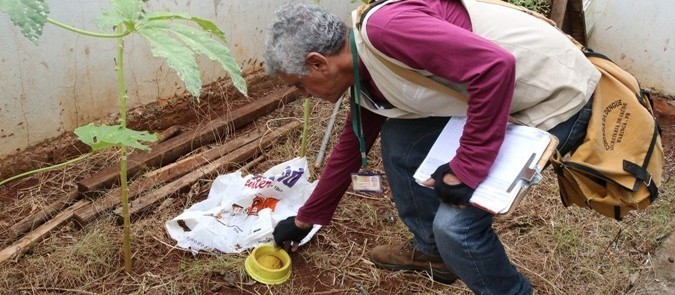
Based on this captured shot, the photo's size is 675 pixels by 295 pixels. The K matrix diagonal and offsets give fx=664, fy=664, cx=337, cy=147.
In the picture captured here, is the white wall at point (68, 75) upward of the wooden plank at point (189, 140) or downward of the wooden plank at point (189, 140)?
upward

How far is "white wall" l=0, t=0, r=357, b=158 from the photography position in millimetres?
2850

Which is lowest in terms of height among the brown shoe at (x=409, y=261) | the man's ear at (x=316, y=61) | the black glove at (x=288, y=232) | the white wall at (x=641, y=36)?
the white wall at (x=641, y=36)

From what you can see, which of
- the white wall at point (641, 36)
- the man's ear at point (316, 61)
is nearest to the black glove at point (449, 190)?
the man's ear at point (316, 61)

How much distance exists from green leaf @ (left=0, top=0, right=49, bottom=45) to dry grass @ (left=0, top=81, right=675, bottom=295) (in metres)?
1.25

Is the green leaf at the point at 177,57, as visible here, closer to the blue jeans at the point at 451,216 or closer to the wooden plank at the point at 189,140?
the blue jeans at the point at 451,216

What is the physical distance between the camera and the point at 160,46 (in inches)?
69.6

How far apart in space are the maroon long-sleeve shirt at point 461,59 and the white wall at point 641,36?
3.27 metres

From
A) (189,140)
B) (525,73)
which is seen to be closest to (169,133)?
(189,140)

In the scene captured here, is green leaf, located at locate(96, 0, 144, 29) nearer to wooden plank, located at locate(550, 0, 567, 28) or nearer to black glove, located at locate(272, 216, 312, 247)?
black glove, located at locate(272, 216, 312, 247)

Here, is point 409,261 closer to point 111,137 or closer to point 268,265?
point 268,265

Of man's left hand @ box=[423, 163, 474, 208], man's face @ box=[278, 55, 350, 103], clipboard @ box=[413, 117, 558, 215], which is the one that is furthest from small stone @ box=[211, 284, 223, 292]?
clipboard @ box=[413, 117, 558, 215]

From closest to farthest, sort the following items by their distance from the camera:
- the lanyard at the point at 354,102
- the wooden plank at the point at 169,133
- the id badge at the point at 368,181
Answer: the lanyard at the point at 354,102 → the id badge at the point at 368,181 → the wooden plank at the point at 169,133

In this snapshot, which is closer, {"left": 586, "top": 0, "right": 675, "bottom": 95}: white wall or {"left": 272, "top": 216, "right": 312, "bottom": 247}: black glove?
{"left": 272, "top": 216, "right": 312, "bottom": 247}: black glove

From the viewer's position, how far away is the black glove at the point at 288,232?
2.57 metres
